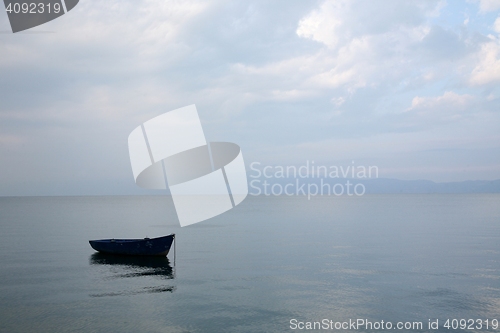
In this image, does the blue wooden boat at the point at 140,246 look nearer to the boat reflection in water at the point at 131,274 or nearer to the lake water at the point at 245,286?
the boat reflection in water at the point at 131,274

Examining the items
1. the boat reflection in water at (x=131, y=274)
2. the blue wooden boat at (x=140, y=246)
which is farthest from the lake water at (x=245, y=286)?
the blue wooden boat at (x=140, y=246)

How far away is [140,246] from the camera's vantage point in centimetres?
3912

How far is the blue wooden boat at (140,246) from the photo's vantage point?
3847 cm

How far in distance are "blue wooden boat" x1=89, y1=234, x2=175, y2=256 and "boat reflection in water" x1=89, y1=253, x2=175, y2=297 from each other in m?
0.55

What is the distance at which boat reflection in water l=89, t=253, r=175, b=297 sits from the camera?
26.6 m

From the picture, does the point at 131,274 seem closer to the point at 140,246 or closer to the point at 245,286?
the point at 140,246

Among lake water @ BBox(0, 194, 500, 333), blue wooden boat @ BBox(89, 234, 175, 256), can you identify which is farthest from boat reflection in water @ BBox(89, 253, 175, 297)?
blue wooden boat @ BBox(89, 234, 175, 256)

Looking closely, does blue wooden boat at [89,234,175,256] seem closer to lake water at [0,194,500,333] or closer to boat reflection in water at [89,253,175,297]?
boat reflection in water at [89,253,175,297]

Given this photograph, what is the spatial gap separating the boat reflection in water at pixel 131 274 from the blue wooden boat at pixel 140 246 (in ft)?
1.80

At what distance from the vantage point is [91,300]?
2370 centimetres

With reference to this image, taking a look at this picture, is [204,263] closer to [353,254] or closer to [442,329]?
[353,254]

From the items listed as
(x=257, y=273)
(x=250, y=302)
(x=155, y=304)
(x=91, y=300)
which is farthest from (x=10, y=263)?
(x=250, y=302)

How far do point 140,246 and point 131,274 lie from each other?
23.8 feet

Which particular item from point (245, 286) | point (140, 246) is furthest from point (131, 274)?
point (245, 286)
